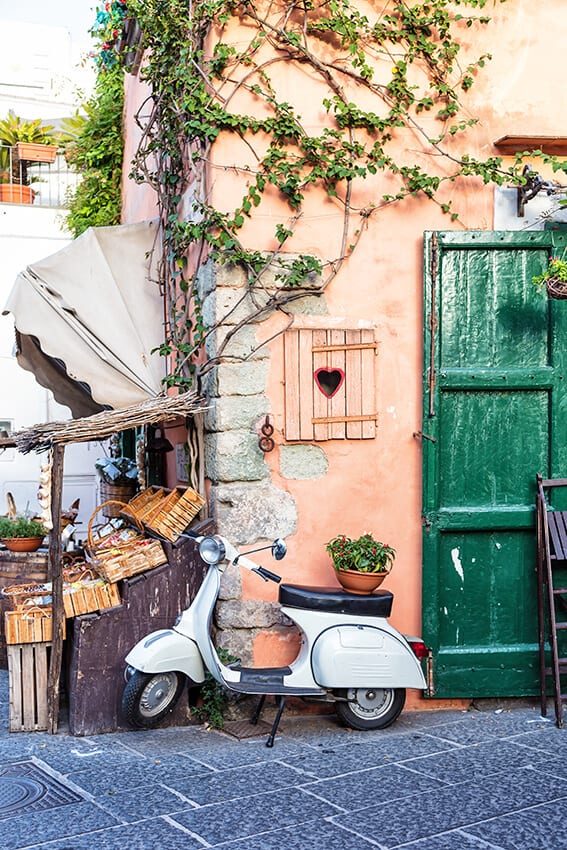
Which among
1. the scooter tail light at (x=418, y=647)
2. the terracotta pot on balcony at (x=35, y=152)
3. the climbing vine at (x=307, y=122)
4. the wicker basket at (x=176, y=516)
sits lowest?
the scooter tail light at (x=418, y=647)

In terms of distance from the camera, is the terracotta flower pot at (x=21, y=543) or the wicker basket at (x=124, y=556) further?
the terracotta flower pot at (x=21, y=543)

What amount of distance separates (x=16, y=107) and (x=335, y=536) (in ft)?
45.1

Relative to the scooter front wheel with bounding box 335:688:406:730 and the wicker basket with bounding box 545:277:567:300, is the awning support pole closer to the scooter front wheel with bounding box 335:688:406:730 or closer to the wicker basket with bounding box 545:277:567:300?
the scooter front wheel with bounding box 335:688:406:730

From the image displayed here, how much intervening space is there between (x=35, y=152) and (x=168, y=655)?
36.4ft

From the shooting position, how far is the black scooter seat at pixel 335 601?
212 inches

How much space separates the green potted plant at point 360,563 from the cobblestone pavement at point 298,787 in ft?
2.77

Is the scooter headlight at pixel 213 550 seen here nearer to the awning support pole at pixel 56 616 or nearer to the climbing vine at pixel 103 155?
the awning support pole at pixel 56 616

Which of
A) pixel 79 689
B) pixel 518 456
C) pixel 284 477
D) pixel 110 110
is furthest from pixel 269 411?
pixel 110 110

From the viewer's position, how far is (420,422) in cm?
595

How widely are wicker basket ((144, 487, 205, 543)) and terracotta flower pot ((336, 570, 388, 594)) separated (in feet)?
3.20

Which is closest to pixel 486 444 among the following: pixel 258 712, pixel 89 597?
pixel 258 712

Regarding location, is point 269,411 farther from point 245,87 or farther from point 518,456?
point 245,87

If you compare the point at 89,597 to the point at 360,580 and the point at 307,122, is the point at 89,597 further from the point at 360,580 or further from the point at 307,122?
the point at 307,122

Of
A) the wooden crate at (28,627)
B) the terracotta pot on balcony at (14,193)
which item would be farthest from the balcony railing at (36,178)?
the wooden crate at (28,627)
